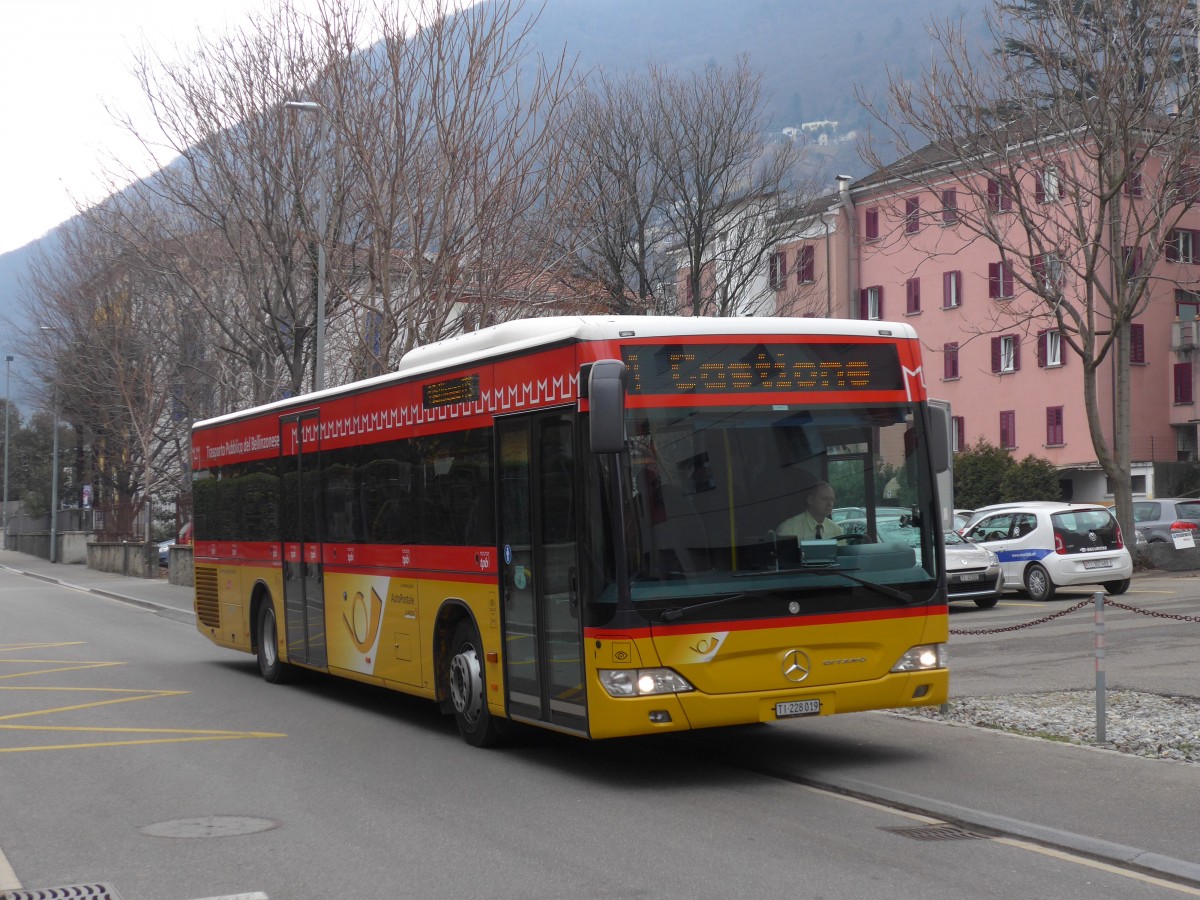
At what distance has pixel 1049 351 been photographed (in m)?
56.8

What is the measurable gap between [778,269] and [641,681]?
3790 cm

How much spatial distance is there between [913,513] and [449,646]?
3.88 metres

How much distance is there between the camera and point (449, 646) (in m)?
11.8

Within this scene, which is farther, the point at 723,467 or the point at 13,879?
the point at 723,467

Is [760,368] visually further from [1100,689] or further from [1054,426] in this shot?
[1054,426]

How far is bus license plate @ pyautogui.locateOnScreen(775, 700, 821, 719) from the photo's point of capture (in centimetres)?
948

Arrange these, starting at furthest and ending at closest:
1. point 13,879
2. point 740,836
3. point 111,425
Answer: point 111,425 < point 740,836 < point 13,879

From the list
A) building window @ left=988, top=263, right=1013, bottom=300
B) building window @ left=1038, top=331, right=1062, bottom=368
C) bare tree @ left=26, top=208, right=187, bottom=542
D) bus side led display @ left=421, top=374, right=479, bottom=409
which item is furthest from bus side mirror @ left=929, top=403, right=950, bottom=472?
building window @ left=1038, top=331, right=1062, bottom=368

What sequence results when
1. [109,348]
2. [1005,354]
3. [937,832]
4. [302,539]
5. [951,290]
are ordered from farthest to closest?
[951,290] → [1005,354] → [109,348] → [302,539] → [937,832]

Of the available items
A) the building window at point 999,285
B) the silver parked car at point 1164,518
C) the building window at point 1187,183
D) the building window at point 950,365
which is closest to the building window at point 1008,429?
the building window at point 950,365

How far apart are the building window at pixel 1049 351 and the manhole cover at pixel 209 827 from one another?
170 ft

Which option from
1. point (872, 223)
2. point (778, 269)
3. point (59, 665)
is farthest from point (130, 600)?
point (872, 223)

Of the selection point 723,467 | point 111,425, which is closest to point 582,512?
point 723,467

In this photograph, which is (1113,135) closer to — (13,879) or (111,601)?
(111,601)
